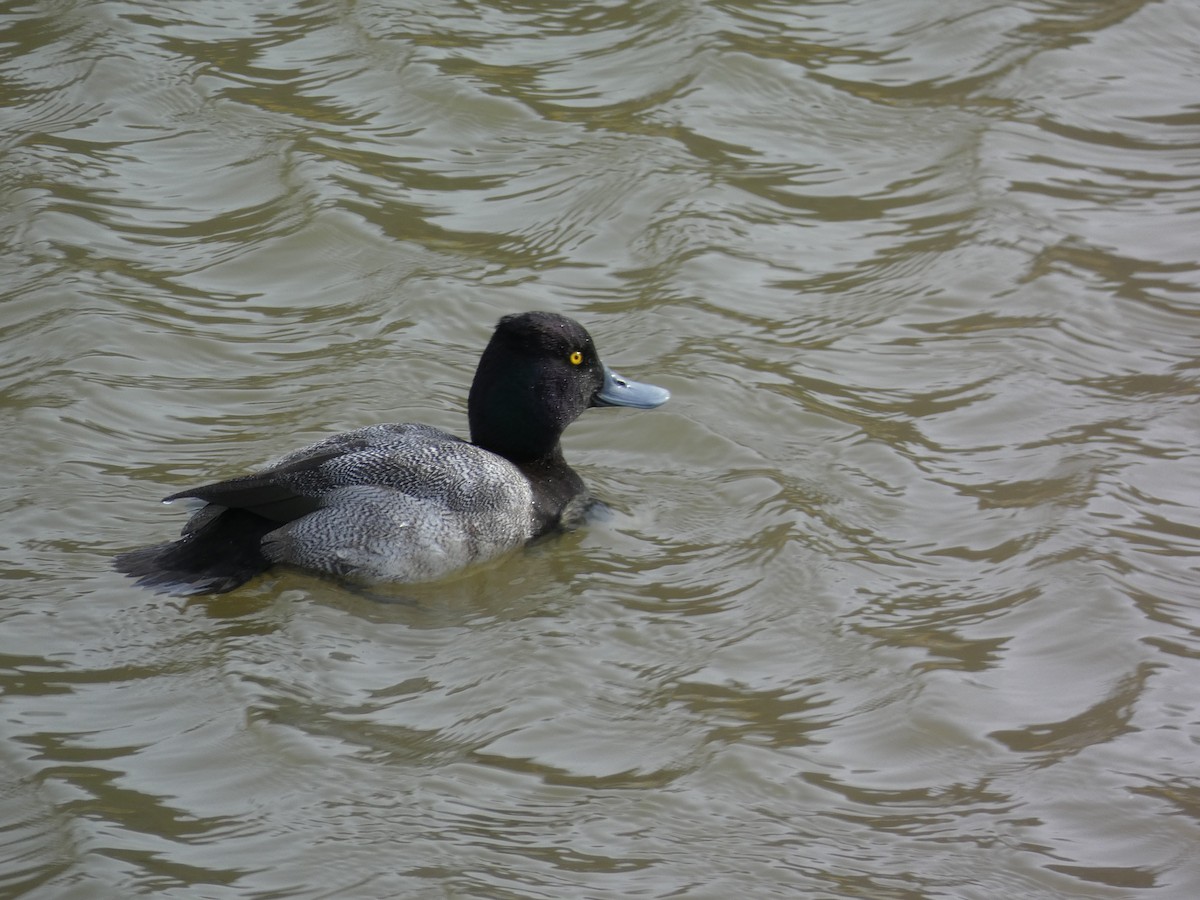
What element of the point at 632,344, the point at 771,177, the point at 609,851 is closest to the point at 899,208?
the point at 771,177

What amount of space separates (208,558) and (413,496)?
0.84 m

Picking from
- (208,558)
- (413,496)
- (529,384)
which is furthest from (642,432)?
(208,558)

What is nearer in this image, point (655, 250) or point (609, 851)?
point (609, 851)

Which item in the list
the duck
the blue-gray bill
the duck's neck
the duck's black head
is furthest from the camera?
the blue-gray bill

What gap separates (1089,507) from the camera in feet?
22.2

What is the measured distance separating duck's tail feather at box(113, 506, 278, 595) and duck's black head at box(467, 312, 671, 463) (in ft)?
3.97

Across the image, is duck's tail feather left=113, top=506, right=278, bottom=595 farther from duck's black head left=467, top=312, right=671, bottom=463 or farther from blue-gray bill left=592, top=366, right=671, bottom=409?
blue-gray bill left=592, top=366, right=671, bottom=409

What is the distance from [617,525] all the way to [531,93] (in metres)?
4.35

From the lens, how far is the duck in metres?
6.12

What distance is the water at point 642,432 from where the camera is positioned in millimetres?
4938

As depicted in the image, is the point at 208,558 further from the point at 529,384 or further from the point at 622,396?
the point at 622,396

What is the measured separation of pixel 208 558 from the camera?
6.09 meters

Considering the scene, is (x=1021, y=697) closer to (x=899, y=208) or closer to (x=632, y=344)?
(x=632, y=344)

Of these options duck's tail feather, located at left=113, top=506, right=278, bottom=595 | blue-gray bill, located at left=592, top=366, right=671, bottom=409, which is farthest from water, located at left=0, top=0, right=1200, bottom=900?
blue-gray bill, located at left=592, top=366, right=671, bottom=409
